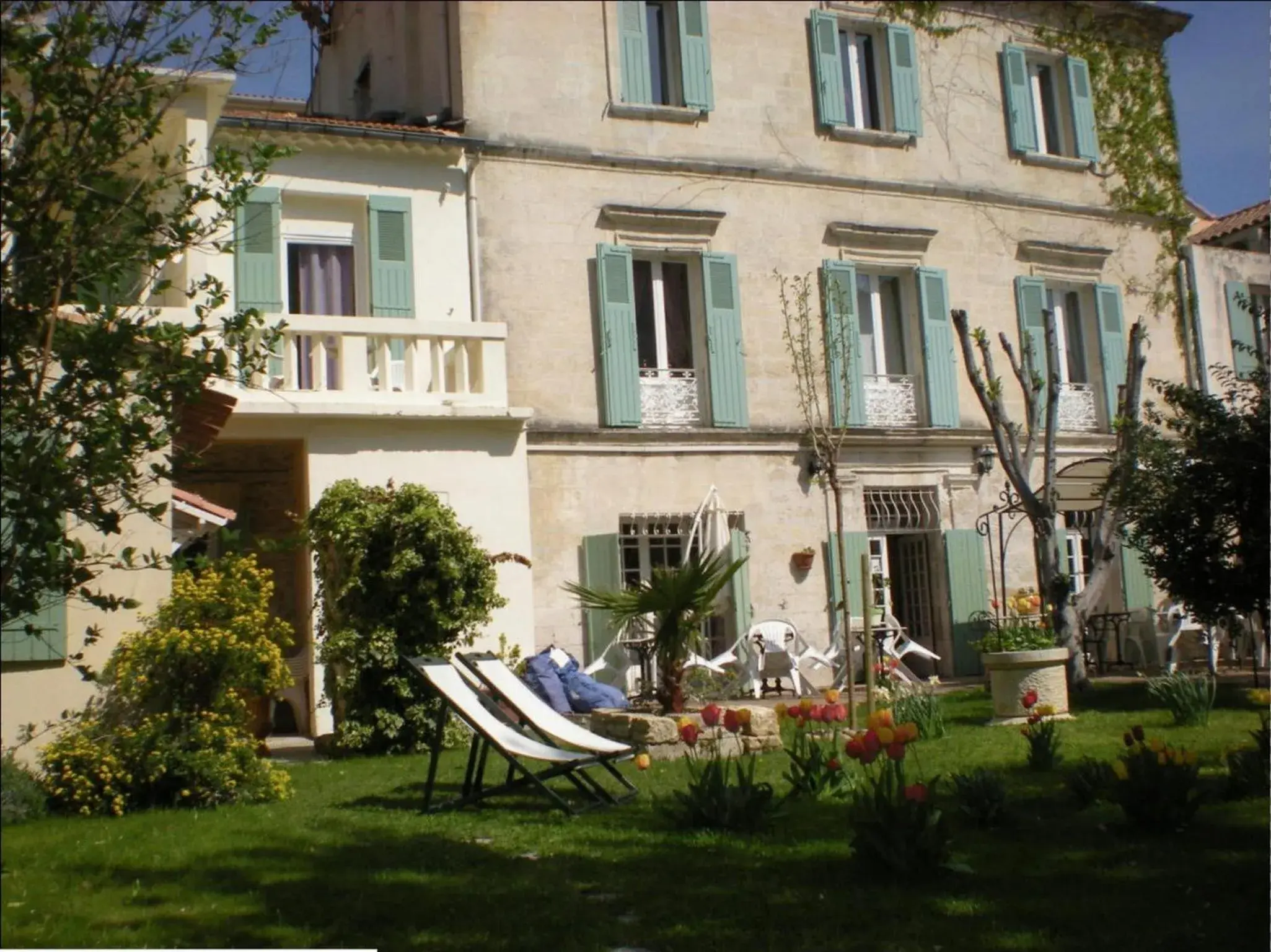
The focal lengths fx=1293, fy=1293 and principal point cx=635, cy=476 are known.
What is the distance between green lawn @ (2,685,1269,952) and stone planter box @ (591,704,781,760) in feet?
5.30

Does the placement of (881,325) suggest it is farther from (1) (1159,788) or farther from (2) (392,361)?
(1) (1159,788)

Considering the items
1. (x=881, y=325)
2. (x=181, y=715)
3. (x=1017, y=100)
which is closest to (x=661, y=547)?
(x=881, y=325)

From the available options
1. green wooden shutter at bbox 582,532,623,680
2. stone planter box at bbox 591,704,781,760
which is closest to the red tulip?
stone planter box at bbox 591,704,781,760

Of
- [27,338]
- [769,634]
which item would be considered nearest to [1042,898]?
[27,338]

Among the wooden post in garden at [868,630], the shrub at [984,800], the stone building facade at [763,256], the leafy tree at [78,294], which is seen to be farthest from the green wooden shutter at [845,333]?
the leafy tree at [78,294]

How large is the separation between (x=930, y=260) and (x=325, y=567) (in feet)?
31.3

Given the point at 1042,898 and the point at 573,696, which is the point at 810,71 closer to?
the point at 573,696

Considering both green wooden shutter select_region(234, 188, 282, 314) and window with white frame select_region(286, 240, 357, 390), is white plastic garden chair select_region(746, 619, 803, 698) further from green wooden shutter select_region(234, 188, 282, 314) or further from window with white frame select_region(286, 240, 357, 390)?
green wooden shutter select_region(234, 188, 282, 314)

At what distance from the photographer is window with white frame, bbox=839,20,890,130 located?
1703cm

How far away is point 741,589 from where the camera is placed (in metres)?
14.9

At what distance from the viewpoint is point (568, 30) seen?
49.8ft

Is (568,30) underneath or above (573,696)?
above

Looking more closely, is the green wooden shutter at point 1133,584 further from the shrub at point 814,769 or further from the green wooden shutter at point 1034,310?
the shrub at point 814,769

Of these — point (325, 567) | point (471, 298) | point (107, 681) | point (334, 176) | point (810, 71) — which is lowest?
point (107, 681)
